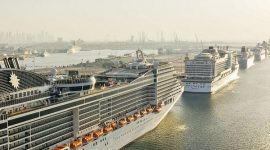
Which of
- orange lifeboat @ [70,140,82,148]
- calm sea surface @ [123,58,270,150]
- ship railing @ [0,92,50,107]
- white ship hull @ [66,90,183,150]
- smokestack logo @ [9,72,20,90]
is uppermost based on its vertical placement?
smokestack logo @ [9,72,20,90]

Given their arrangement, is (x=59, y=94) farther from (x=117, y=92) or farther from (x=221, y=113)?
(x=221, y=113)

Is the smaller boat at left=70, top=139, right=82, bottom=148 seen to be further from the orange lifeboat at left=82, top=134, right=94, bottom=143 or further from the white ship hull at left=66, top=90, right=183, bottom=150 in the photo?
the orange lifeboat at left=82, top=134, right=94, bottom=143

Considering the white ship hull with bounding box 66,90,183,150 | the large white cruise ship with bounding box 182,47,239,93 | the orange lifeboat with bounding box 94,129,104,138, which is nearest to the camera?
the orange lifeboat with bounding box 94,129,104,138

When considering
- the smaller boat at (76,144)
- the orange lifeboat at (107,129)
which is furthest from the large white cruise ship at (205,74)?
the smaller boat at (76,144)

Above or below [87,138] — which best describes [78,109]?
above

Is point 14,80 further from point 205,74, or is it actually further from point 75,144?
point 205,74

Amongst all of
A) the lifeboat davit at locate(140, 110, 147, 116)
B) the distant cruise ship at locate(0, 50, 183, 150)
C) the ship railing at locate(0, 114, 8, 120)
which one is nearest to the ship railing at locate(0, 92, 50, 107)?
the distant cruise ship at locate(0, 50, 183, 150)

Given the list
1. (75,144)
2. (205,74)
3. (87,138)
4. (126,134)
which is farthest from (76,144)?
(205,74)

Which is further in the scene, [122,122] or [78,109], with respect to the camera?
[122,122]
